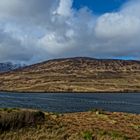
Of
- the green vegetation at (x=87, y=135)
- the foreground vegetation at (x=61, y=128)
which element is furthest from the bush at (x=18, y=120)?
the green vegetation at (x=87, y=135)

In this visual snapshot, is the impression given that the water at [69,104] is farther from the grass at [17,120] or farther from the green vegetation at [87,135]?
the green vegetation at [87,135]

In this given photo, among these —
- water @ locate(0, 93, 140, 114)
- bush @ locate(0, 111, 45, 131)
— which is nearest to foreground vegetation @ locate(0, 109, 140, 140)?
bush @ locate(0, 111, 45, 131)

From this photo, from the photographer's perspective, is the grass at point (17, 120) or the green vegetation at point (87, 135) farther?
the grass at point (17, 120)

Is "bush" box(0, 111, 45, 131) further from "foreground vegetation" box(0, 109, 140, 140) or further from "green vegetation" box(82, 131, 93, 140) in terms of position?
"green vegetation" box(82, 131, 93, 140)

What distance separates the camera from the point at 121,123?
62.8ft

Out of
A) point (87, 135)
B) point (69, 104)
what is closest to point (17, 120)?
point (87, 135)

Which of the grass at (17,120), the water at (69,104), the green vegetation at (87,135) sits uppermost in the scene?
the water at (69,104)

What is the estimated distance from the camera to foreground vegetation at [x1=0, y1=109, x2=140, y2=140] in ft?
48.0

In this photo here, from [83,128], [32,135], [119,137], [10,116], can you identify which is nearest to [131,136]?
[119,137]

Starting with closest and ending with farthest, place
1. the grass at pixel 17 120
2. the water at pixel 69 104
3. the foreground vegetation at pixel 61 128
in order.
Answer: the foreground vegetation at pixel 61 128 < the grass at pixel 17 120 < the water at pixel 69 104

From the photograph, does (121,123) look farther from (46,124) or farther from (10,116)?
(10,116)

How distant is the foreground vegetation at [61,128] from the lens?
14.6 meters

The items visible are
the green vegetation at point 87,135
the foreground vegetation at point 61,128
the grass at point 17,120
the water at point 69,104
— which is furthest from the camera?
the water at point 69,104

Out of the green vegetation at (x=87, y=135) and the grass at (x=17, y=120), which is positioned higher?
the grass at (x=17, y=120)
